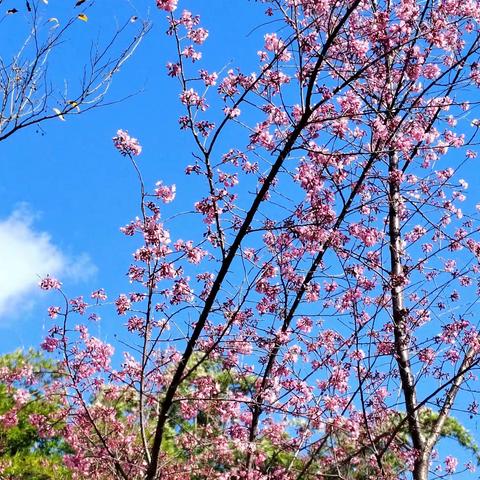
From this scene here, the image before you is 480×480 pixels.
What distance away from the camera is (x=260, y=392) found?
6613mm

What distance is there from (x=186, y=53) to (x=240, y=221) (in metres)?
1.68

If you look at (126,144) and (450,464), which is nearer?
(126,144)

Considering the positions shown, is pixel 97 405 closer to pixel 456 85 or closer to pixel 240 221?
pixel 240 221

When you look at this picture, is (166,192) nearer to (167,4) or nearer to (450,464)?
(167,4)

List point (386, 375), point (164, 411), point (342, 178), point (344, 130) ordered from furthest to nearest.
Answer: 1. point (386, 375)
2. point (342, 178)
3. point (344, 130)
4. point (164, 411)

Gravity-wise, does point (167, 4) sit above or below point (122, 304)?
above

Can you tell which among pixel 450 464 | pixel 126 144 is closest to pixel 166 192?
pixel 126 144

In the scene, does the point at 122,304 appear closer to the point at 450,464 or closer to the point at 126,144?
the point at 126,144

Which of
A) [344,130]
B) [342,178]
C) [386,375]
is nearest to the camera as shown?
[344,130]

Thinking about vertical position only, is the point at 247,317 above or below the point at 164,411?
above

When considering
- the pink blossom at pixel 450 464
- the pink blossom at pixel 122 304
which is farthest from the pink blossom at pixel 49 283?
the pink blossom at pixel 450 464

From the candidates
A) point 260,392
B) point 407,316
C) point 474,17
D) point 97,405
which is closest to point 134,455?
point 97,405

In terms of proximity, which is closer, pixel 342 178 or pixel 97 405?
pixel 342 178

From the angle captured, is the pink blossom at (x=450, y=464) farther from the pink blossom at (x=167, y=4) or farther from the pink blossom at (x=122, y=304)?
the pink blossom at (x=167, y=4)
